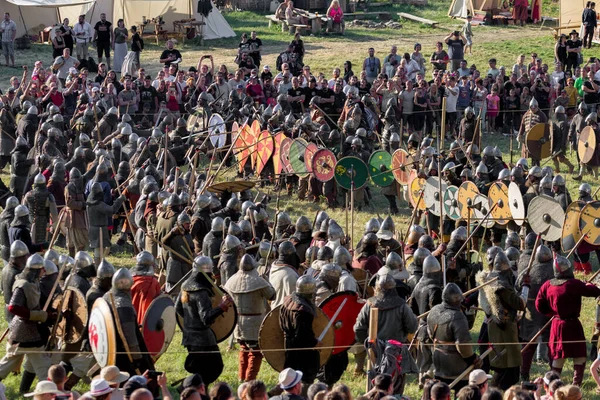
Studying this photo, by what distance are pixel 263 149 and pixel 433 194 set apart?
3912 millimetres

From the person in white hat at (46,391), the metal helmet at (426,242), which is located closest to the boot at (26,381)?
the person in white hat at (46,391)

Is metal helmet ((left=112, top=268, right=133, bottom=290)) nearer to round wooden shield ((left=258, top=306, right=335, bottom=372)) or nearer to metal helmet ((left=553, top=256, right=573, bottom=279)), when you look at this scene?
round wooden shield ((left=258, top=306, right=335, bottom=372))

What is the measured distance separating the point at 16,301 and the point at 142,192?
5.01 meters

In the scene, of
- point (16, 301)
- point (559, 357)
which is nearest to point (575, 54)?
point (559, 357)

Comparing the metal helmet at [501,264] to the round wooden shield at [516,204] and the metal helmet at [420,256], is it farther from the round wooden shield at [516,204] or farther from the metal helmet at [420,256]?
the round wooden shield at [516,204]

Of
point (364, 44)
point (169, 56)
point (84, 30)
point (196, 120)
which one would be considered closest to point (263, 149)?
point (196, 120)

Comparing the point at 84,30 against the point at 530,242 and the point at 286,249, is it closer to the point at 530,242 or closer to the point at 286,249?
the point at 530,242

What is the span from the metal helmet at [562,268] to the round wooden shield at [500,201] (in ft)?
13.9

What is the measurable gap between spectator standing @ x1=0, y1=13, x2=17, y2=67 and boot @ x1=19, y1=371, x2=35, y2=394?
66.4ft

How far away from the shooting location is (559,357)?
11.2m

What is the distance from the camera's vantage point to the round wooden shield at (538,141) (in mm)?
20047

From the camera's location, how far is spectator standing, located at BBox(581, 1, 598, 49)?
104 feet

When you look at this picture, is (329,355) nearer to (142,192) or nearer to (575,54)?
(142,192)

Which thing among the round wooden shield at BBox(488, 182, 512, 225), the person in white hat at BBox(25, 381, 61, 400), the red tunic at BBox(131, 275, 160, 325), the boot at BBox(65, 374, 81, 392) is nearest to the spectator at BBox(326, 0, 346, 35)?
the round wooden shield at BBox(488, 182, 512, 225)
